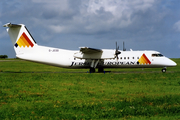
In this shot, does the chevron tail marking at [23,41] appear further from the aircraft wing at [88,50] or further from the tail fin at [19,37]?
the aircraft wing at [88,50]

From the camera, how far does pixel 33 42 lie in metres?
32.2

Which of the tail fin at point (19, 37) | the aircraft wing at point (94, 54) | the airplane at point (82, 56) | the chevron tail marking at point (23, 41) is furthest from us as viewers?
the chevron tail marking at point (23, 41)

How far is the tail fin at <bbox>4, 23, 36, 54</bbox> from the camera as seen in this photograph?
31.2 metres

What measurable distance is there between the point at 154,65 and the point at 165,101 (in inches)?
795

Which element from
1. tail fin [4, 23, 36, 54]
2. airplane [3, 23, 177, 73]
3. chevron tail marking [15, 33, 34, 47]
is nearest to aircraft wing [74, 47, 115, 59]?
airplane [3, 23, 177, 73]

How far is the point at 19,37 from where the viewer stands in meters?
31.4

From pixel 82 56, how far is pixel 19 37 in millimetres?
9358

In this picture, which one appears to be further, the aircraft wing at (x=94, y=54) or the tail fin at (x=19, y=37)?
the tail fin at (x=19, y=37)

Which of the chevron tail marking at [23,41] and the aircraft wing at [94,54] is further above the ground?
the chevron tail marking at [23,41]

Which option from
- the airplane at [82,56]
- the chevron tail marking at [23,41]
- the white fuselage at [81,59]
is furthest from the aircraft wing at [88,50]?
the chevron tail marking at [23,41]

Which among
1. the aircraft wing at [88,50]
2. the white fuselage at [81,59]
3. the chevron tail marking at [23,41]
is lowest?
the white fuselage at [81,59]

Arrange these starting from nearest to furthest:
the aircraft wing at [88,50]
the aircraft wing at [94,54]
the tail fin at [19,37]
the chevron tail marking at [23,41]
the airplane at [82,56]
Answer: the aircraft wing at [88,50]
the aircraft wing at [94,54]
the airplane at [82,56]
the tail fin at [19,37]
the chevron tail marking at [23,41]

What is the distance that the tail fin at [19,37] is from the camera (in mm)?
31219

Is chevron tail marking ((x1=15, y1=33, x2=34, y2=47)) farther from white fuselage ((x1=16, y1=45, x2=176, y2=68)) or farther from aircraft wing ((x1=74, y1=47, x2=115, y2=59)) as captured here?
aircraft wing ((x1=74, y1=47, x2=115, y2=59))
